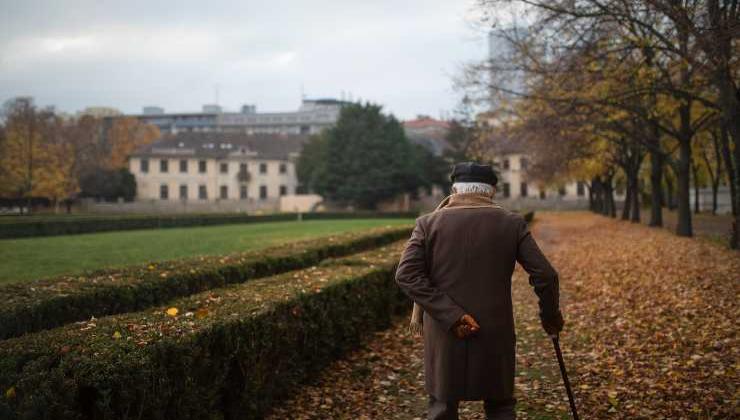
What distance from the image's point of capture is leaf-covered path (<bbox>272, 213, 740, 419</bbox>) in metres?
6.04

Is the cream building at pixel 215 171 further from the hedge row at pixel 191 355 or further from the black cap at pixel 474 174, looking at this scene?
the black cap at pixel 474 174

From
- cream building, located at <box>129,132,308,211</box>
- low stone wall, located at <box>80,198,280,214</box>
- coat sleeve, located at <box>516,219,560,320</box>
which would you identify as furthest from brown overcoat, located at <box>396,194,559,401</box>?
cream building, located at <box>129,132,308,211</box>

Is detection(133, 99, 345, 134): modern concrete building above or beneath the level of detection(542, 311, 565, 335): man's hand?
above

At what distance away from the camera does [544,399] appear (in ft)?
21.0

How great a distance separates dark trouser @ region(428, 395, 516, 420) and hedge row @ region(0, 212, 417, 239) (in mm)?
15275

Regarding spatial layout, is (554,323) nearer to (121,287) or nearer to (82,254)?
(121,287)

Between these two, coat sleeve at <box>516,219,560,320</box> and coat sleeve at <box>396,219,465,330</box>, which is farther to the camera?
coat sleeve at <box>516,219,560,320</box>

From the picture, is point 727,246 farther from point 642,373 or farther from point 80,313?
point 80,313

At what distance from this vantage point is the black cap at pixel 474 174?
419 cm

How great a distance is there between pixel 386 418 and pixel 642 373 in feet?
9.62

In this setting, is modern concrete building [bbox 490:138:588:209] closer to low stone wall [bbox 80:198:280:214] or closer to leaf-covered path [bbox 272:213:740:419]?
low stone wall [bbox 80:198:280:214]

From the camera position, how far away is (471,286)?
4023 mm

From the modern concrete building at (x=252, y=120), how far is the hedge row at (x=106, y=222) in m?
75.4

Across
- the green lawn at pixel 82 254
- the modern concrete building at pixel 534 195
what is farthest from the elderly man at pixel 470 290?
the modern concrete building at pixel 534 195
